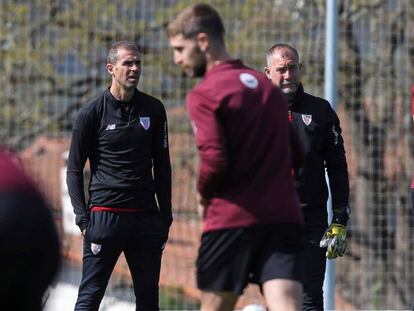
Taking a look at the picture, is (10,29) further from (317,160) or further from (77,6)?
(317,160)

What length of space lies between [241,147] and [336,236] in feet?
6.92

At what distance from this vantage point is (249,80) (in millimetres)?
4559

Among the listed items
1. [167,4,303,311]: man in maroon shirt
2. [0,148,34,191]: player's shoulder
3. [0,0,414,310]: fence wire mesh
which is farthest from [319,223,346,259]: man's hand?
[0,148,34,191]: player's shoulder

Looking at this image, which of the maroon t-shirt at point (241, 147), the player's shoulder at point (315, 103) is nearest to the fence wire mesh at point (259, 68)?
the player's shoulder at point (315, 103)

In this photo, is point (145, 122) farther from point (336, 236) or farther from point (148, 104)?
point (336, 236)

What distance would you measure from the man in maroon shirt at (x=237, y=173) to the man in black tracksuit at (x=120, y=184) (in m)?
2.08

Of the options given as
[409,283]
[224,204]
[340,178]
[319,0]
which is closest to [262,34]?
[319,0]

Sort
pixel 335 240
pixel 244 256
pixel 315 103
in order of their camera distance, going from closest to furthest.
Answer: pixel 244 256, pixel 335 240, pixel 315 103

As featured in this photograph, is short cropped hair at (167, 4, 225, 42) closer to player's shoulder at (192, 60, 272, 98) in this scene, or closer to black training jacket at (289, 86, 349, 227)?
player's shoulder at (192, 60, 272, 98)

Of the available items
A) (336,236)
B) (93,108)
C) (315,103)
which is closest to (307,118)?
(315,103)

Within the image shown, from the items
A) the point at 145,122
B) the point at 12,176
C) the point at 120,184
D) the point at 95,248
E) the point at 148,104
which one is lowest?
the point at 95,248

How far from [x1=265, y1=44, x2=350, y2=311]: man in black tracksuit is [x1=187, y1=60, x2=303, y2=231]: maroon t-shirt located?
1.87 meters

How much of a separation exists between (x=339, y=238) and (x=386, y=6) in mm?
5216

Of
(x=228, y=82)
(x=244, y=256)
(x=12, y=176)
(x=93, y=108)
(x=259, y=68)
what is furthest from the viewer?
(x=259, y=68)
